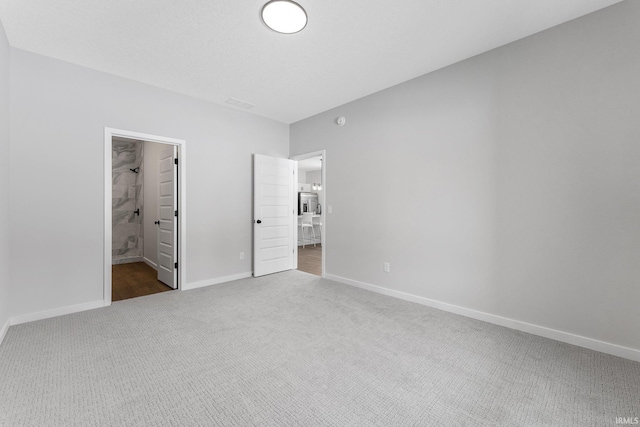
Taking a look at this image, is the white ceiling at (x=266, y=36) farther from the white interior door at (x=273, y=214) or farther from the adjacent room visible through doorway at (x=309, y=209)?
the adjacent room visible through doorway at (x=309, y=209)

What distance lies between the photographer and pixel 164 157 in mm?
4191

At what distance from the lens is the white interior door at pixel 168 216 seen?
12.7 ft

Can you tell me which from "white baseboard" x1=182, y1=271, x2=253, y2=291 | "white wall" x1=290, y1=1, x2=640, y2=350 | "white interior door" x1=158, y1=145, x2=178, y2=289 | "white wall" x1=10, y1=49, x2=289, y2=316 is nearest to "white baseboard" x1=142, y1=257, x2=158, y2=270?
"white interior door" x1=158, y1=145, x2=178, y2=289

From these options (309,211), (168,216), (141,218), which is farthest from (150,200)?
(309,211)

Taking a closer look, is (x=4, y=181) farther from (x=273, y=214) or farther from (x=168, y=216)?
(x=273, y=214)

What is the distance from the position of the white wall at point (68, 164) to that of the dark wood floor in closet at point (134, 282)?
0.51 meters

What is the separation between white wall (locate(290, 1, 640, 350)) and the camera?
2.12 metres

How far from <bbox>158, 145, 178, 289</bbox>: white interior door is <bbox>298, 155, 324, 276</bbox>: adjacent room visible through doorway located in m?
2.97

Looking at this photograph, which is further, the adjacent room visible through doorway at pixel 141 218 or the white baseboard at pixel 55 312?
the adjacent room visible through doorway at pixel 141 218

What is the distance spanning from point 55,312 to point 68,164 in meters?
1.60

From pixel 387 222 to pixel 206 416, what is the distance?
281 cm

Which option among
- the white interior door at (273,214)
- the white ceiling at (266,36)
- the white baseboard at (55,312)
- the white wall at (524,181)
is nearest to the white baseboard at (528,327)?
the white wall at (524,181)

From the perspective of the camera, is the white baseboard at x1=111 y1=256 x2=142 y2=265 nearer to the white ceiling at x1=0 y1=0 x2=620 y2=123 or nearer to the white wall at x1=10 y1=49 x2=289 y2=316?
the white wall at x1=10 y1=49 x2=289 y2=316

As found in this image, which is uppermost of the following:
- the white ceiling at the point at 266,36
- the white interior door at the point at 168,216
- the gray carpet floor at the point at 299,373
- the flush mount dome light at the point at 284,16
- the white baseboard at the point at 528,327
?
the white ceiling at the point at 266,36
